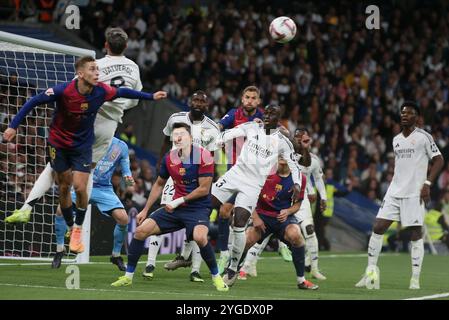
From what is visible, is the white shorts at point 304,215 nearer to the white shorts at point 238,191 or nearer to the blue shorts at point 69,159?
the white shorts at point 238,191

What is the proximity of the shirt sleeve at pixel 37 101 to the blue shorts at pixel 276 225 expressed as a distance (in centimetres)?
315

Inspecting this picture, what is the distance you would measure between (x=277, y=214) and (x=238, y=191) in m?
0.56

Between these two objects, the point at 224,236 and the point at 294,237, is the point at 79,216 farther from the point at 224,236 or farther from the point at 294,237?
the point at 294,237

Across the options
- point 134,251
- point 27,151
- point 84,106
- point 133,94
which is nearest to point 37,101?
point 84,106

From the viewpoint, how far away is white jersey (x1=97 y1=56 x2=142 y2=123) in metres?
12.2

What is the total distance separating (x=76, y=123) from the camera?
11570 mm


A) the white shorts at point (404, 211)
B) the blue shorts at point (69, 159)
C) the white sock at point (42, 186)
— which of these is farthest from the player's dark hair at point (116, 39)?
the white shorts at point (404, 211)

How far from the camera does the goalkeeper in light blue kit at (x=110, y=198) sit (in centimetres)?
1427

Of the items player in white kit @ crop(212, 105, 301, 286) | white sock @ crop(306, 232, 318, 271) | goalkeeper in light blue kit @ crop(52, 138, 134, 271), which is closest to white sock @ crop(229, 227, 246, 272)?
player in white kit @ crop(212, 105, 301, 286)

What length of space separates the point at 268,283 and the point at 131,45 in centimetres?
1085

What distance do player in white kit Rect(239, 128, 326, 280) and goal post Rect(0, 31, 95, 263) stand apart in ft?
8.61

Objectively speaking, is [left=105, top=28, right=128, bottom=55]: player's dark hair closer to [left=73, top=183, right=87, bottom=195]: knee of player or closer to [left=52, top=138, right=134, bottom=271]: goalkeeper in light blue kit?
[left=73, top=183, right=87, bottom=195]: knee of player

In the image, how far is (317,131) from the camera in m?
24.9
